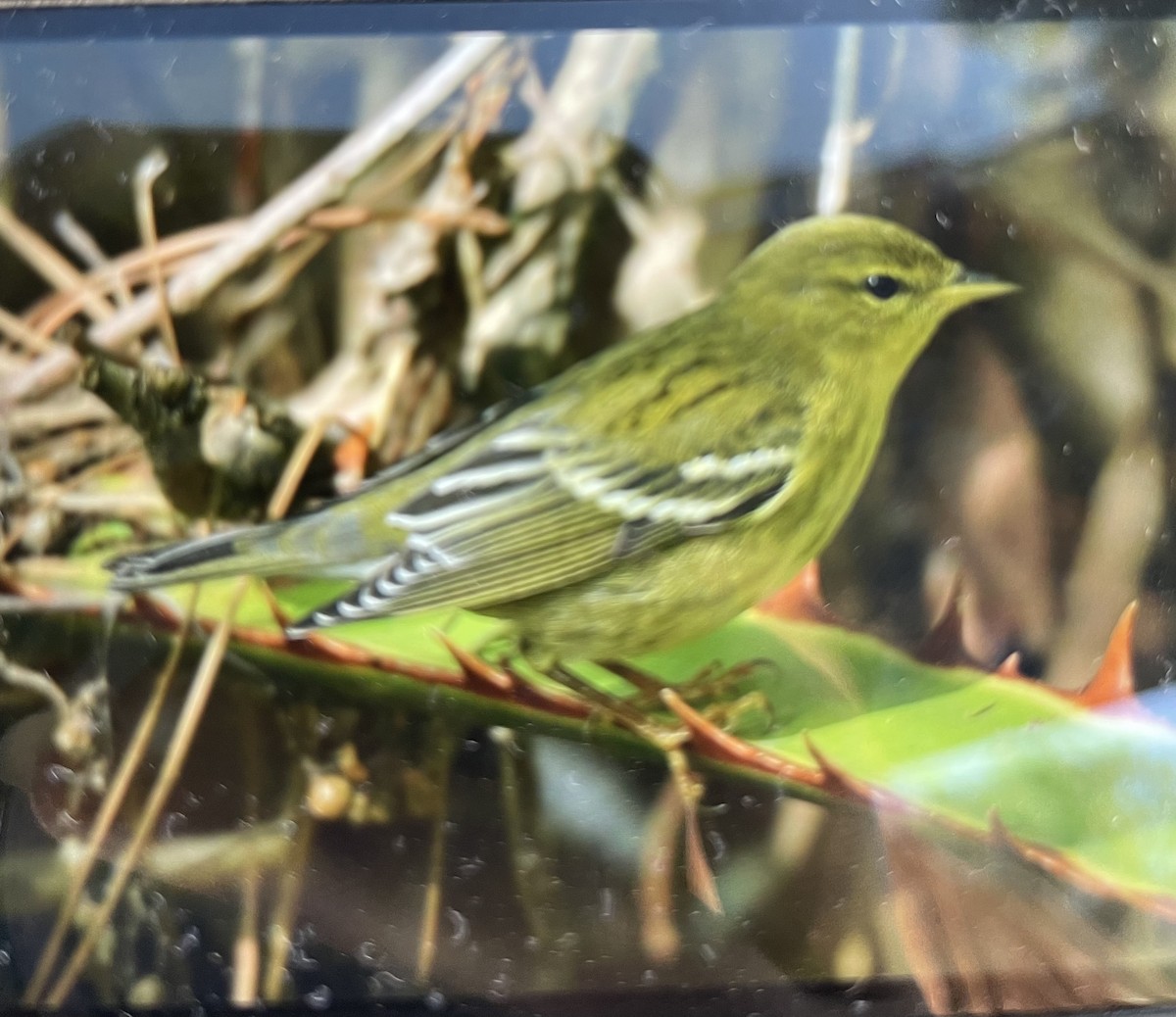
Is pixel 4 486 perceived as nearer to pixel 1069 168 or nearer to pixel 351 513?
pixel 351 513

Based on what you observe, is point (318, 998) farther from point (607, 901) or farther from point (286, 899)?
point (607, 901)

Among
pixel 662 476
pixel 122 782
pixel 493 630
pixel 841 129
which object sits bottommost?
pixel 122 782

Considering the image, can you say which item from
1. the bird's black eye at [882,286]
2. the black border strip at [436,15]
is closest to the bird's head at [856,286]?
the bird's black eye at [882,286]

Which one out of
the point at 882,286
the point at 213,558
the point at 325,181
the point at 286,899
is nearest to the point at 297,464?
the point at 213,558

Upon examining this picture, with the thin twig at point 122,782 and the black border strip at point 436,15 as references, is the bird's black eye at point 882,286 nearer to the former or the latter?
the black border strip at point 436,15

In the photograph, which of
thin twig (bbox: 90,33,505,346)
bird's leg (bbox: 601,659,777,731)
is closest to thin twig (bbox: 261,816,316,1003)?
bird's leg (bbox: 601,659,777,731)

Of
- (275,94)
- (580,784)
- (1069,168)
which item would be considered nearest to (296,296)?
(275,94)
